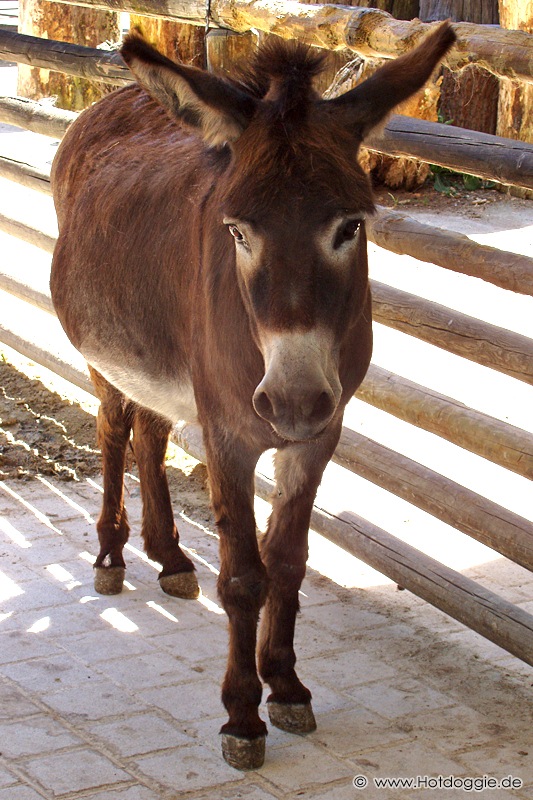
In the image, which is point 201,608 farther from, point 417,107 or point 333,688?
point 417,107

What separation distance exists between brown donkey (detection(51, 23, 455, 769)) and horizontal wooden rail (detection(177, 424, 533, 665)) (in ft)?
2.18

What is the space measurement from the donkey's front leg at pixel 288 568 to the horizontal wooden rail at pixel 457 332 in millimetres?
764

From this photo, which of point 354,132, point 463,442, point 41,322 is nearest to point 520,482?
point 463,442

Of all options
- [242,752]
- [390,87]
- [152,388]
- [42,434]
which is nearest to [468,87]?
[42,434]

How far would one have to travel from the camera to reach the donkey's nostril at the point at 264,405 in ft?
8.04

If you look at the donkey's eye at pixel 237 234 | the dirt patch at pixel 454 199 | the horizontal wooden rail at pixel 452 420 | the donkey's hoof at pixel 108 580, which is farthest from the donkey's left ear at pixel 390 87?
the dirt patch at pixel 454 199

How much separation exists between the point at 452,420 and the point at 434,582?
1.99ft

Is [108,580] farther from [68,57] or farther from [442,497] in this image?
[68,57]

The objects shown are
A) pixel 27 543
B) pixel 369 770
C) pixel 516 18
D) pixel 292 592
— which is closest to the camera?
pixel 369 770

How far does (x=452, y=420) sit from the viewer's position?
379cm

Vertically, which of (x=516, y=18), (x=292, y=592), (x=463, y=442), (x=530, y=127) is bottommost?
(x=292, y=592)

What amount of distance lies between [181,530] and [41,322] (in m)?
2.80

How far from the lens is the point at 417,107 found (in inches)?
406

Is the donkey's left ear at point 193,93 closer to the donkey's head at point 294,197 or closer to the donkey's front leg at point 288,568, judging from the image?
the donkey's head at point 294,197
